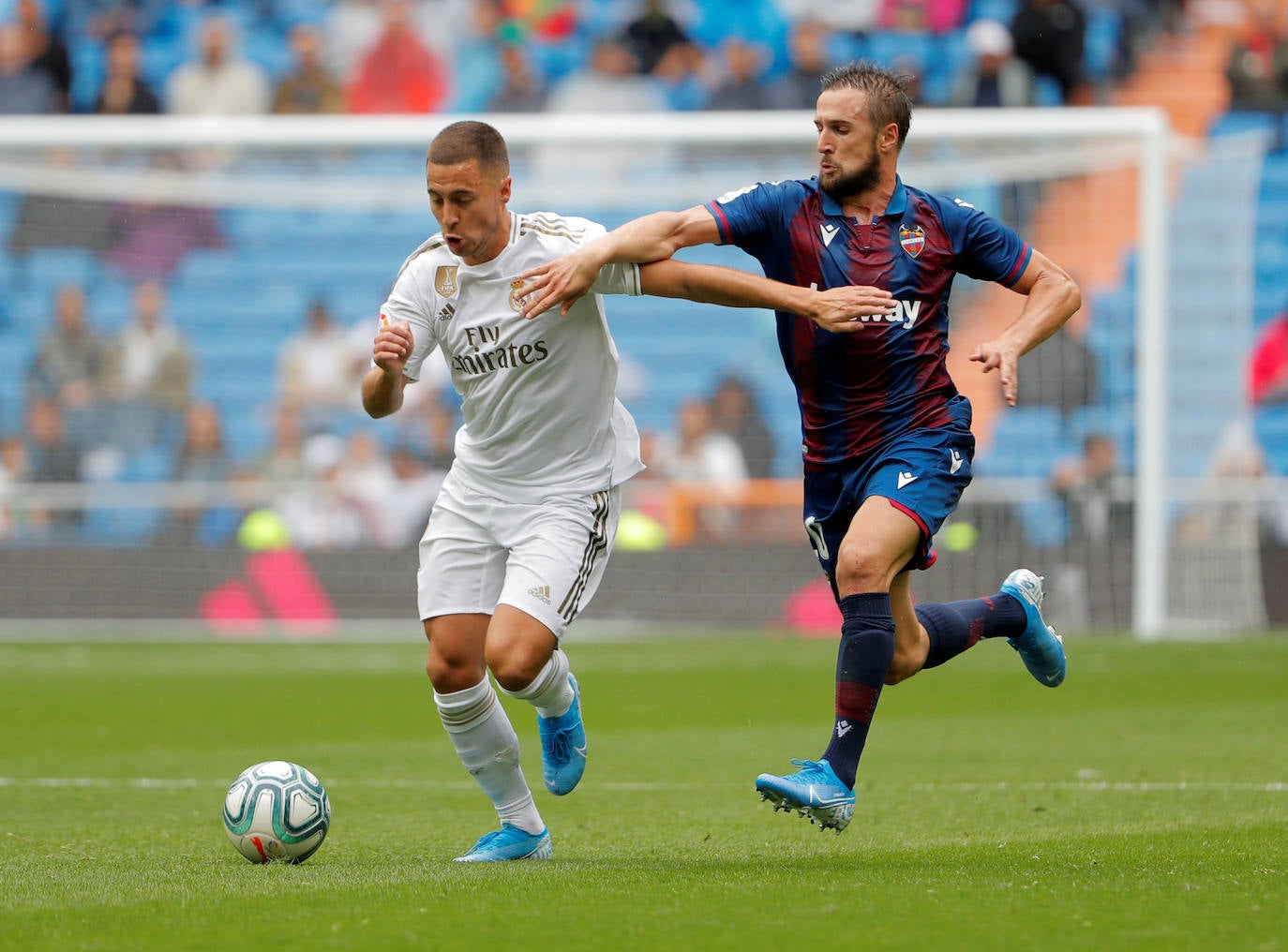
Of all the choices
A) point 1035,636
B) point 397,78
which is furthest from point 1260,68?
point 1035,636

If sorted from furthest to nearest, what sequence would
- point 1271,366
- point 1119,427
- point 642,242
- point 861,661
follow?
point 1271,366 → point 1119,427 → point 642,242 → point 861,661

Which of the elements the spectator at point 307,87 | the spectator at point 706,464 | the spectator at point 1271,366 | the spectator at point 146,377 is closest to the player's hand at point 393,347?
the spectator at point 706,464

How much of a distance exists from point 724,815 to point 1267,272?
1350 centimetres

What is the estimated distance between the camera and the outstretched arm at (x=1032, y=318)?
558cm

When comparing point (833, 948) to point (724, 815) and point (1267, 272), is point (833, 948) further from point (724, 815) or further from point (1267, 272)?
point (1267, 272)

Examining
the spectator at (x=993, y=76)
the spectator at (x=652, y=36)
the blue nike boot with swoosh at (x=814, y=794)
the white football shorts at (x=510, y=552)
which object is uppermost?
the spectator at (x=652, y=36)

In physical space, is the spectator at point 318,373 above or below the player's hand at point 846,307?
below

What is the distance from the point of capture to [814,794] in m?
5.17

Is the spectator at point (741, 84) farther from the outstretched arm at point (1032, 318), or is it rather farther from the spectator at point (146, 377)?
the outstretched arm at point (1032, 318)

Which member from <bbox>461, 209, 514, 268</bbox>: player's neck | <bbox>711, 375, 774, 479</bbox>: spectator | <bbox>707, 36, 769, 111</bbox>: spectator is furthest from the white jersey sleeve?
<bbox>707, 36, 769, 111</bbox>: spectator

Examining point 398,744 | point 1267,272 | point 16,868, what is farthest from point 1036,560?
point 16,868

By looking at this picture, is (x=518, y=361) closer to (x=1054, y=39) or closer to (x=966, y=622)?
(x=966, y=622)

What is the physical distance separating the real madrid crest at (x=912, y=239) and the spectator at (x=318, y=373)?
1122 cm

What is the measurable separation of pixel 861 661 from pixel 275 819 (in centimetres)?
186
